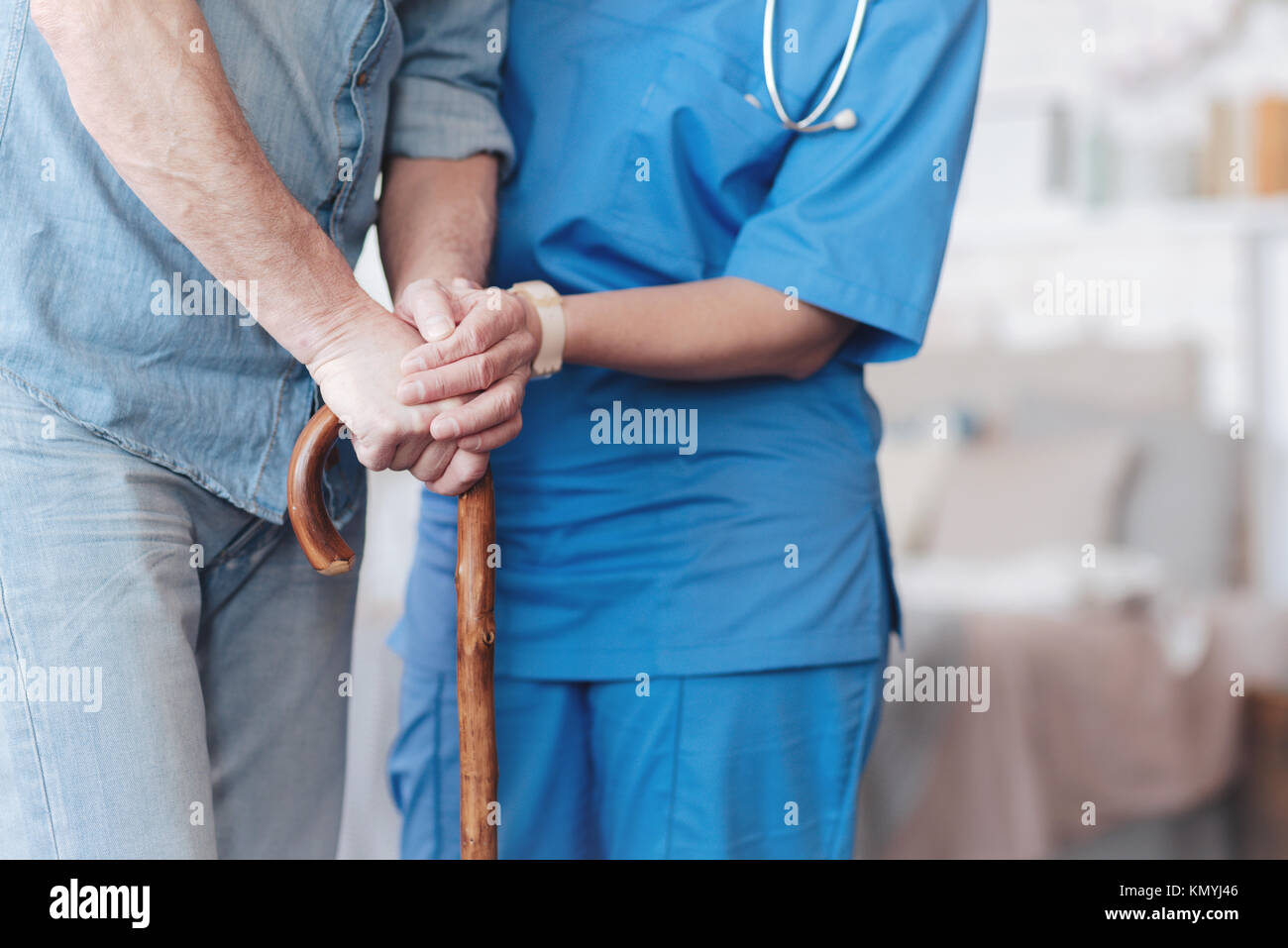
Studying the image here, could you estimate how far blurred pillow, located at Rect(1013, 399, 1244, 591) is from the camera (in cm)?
286

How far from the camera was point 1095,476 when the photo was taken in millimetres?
2885

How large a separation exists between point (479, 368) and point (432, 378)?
0.04 m

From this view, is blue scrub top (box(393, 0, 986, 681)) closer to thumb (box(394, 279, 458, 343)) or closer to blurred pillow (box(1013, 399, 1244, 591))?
thumb (box(394, 279, 458, 343))

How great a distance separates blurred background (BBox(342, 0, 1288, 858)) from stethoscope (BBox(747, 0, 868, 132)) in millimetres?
920

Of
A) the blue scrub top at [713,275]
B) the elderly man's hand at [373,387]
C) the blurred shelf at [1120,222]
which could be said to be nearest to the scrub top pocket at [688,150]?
the blue scrub top at [713,275]

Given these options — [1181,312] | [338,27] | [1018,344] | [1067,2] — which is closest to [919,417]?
[1018,344]

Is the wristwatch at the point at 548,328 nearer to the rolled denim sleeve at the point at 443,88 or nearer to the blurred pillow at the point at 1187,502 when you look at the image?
the rolled denim sleeve at the point at 443,88

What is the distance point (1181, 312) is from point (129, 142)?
3.24 metres

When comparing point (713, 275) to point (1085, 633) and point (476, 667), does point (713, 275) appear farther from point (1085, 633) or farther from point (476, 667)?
point (1085, 633)

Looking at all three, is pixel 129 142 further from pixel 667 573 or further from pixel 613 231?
pixel 667 573

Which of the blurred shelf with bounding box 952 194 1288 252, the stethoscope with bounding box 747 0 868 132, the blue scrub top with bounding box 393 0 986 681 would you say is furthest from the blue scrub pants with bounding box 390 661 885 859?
the blurred shelf with bounding box 952 194 1288 252

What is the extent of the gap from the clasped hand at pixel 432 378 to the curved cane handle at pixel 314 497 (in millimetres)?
17

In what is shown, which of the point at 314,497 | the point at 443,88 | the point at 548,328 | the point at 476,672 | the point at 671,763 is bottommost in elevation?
the point at 671,763

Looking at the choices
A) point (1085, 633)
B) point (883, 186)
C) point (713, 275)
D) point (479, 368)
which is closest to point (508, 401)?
point (479, 368)
